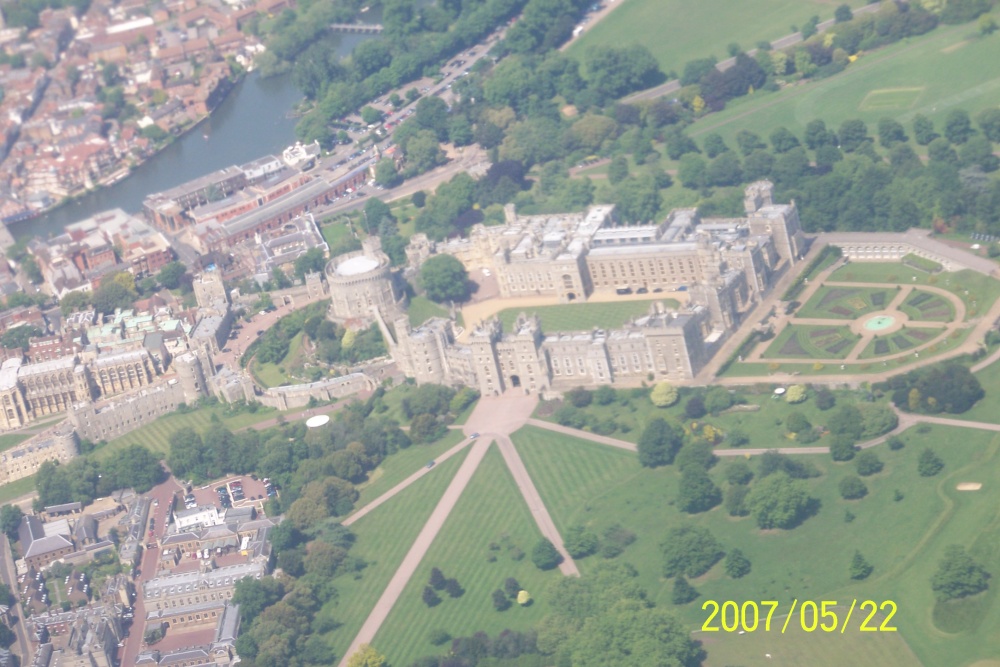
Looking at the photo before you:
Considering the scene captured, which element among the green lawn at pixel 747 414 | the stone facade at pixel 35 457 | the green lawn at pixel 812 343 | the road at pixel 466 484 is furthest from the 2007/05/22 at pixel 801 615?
the stone facade at pixel 35 457

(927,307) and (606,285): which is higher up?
(606,285)

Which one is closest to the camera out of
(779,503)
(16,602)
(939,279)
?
(779,503)

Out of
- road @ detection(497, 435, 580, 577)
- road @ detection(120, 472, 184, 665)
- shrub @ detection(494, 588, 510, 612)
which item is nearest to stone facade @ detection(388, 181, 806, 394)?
road @ detection(497, 435, 580, 577)

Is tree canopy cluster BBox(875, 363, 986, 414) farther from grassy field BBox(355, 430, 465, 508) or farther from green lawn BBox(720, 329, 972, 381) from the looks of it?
grassy field BBox(355, 430, 465, 508)

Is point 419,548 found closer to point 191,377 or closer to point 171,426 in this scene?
point 171,426

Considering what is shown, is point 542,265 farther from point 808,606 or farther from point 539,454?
point 808,606

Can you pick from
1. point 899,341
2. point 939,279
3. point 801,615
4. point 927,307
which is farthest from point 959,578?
point 939,279
